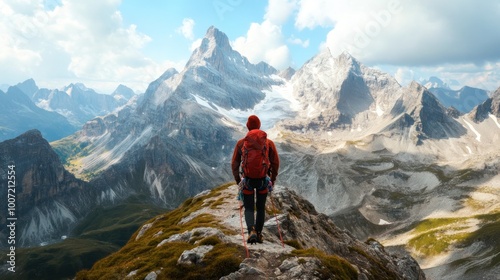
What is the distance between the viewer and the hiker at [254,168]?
59.8 ft

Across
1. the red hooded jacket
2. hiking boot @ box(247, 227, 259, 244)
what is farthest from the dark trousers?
the red hooded jacket

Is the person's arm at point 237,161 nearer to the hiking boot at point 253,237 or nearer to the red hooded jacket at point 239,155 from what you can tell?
the red hooded jacket at point 239,155

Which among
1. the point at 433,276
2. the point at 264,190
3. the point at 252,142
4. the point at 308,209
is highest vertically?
the point at 252,142

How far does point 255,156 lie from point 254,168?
65 cm

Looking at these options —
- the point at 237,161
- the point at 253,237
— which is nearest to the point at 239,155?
the point at 237,161

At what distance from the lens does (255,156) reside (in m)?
18.2

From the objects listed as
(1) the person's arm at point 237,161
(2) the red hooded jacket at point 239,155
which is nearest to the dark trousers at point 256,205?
(2) the red hooded jacket at point 239,155

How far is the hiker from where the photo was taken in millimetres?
18234

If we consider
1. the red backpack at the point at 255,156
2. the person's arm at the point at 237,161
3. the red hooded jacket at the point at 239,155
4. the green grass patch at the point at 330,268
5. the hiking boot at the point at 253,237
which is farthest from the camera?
the hiking boot at the point at 253,237

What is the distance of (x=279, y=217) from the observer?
100ft

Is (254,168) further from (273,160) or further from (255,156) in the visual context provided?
(273,160)

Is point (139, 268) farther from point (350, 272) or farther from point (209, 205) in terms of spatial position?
point (209, 205)

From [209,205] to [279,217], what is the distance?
15830mm

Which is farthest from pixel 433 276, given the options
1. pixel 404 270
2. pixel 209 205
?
pixel 209 205
